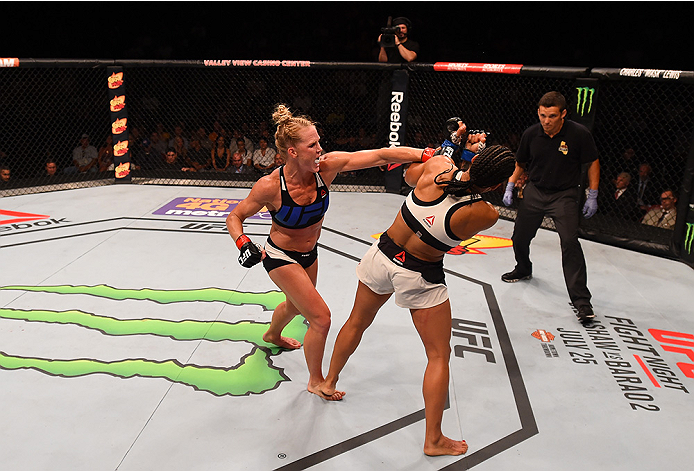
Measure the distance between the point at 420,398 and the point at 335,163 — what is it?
122 centimetres

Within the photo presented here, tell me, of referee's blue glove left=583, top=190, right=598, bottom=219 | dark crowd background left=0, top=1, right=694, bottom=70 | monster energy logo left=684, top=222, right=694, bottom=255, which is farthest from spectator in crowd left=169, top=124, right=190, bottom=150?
monster energy logo left=684, top=222, right=694, bottom=255

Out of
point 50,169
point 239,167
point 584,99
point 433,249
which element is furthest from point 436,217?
point 50,169

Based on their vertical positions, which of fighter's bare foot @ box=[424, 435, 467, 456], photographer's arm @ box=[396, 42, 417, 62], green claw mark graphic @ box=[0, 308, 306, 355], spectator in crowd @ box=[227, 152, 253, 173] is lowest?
green claw mark graphic @ box=[0, 308, 306, 355]

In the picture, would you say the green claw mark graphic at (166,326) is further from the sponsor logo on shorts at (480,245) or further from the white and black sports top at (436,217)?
the sponsor logo on shorts at (480,245)

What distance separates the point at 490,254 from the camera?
4.73m

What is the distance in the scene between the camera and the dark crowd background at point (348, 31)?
6.79 meters

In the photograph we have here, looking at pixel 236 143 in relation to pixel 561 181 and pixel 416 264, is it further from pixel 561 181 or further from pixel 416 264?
pixel 416 264

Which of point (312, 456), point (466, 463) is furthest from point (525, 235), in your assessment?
point (312, 456)

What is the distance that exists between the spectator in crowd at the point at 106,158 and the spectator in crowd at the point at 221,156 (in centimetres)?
133

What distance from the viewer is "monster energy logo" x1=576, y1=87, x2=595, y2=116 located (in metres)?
4.89

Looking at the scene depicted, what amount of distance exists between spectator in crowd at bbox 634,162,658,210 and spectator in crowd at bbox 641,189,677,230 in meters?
0.11

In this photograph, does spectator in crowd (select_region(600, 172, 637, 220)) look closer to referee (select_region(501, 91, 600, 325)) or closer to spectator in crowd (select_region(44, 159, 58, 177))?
referee (select_region(501, 91, 600, 325))

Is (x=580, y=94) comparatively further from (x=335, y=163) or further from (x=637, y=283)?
(x=335, y=163)

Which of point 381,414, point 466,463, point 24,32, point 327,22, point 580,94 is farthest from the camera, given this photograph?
point 327,22
